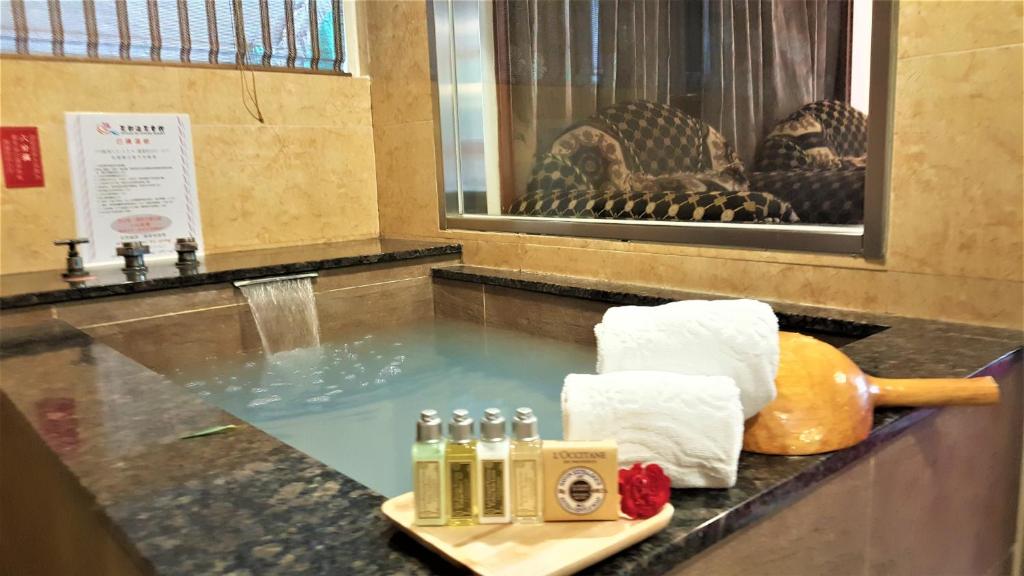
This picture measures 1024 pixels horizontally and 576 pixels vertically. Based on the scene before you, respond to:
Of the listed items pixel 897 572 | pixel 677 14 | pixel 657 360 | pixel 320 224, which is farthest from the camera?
pixel 320 224

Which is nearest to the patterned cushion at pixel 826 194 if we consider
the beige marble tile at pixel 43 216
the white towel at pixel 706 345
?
the white towel at pixel 706 345

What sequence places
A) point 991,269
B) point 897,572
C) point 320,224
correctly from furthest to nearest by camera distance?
point 320,224, point 991,269, point 897,572

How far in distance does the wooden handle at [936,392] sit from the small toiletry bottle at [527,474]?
555mm

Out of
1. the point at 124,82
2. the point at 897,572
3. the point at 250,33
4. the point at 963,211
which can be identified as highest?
the point at 250,33

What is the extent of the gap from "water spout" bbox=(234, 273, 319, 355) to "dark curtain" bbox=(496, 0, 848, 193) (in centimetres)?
102

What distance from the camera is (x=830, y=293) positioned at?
1691mm

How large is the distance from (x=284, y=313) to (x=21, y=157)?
0.98 metres

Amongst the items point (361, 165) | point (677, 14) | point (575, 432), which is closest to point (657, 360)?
point (575, 432)

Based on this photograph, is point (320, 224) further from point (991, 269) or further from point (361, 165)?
point (991, 269)

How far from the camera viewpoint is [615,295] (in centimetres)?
199

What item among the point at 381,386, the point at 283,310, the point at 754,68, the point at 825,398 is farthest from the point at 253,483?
the point at 754,68

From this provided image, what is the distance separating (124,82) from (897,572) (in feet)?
8.71

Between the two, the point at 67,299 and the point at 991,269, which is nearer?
the point at 991,269

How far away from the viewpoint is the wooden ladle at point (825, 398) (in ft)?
2.96
